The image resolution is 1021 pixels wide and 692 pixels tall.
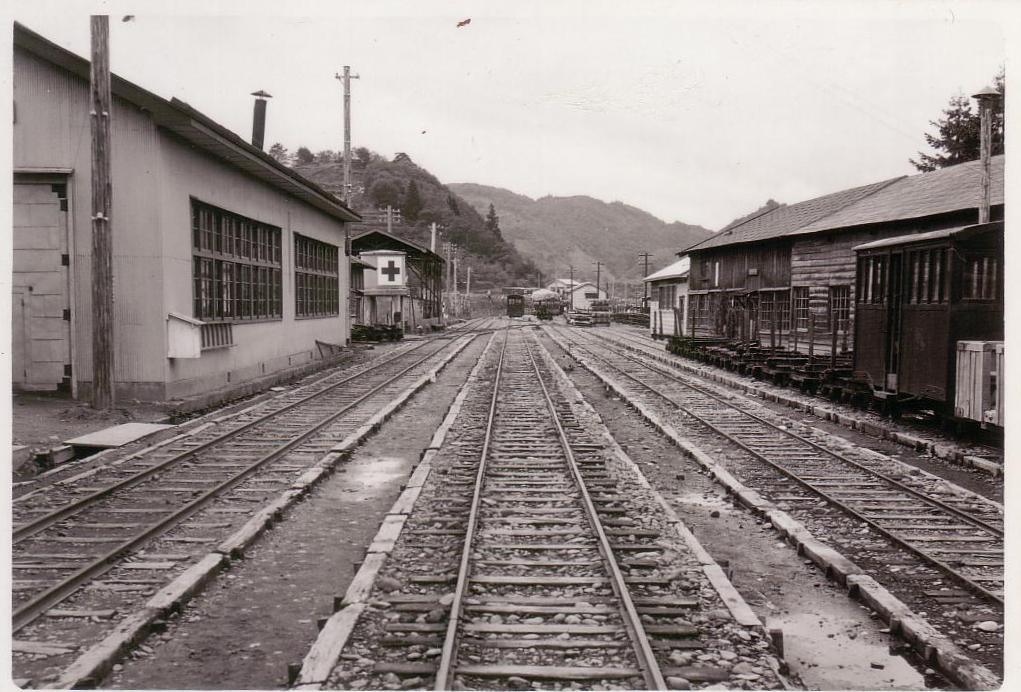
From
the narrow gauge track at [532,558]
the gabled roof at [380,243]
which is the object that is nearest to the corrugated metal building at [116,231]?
the narrow gauge track at [532,558]

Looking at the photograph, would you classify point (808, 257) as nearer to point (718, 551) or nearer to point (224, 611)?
point (718, 551)

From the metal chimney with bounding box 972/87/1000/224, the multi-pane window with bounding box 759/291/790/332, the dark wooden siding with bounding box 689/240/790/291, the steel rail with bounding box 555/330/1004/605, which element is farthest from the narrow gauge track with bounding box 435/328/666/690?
the dark wooden siding with bounding box 689/240/790/291

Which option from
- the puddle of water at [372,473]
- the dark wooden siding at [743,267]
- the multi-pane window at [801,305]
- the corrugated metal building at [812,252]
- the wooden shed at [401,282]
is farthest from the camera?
the wooden shed at [401,282]

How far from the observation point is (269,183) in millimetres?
18781

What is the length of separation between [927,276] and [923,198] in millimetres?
8962

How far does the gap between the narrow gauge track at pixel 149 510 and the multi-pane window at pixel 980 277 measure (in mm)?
9094

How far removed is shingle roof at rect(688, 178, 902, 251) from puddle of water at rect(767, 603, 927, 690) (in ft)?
70.8

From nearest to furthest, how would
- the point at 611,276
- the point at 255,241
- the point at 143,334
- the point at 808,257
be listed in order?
the point at 143,334, the point at 255,241, the point at 808,257, the point at 611,276

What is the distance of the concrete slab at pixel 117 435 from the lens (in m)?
9.65

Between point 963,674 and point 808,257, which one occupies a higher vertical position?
point 808,257

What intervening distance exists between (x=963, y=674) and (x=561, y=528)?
329cm

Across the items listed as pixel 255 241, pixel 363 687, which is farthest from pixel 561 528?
pixel 255 241

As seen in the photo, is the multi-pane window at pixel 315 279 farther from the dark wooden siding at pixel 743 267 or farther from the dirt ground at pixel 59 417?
the dark wooden siding at pixel 743 267

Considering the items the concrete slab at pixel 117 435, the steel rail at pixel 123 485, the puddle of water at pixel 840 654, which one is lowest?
the puddle of water at pixel 840 654
